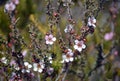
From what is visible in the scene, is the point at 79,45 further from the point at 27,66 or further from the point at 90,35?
the point at 90,35

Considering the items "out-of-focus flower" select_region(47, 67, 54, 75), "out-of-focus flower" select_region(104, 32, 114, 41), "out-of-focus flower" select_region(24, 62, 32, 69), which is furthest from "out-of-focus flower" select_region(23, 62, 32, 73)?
"out-of-focus flower" select_region(104, 32, 114, 41)

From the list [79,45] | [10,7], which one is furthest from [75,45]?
[10,7]

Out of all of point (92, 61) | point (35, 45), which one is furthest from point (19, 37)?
point (92, 61)

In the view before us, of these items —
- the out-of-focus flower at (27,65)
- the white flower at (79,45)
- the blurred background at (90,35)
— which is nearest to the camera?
the white flower at (79,45)

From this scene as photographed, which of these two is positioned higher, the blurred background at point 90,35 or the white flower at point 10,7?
the blurred background at point 90,35

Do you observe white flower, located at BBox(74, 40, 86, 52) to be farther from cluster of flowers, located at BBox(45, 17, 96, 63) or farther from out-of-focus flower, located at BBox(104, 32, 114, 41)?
out-of-focus flower, located at BBox(104, 32, 114, 41)

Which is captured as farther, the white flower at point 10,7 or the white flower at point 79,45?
the white flower at point 10,7

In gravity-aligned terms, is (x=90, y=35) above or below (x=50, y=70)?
above

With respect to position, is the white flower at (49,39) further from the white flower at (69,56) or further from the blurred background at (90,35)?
the blurred background at (90,35)

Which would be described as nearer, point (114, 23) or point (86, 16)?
point (86, 16)

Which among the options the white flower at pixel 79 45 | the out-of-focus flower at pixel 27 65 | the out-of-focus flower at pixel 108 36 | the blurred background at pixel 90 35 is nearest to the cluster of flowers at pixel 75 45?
the white flower at pixel 79 45

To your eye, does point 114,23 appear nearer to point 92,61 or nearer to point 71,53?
point 92,61
